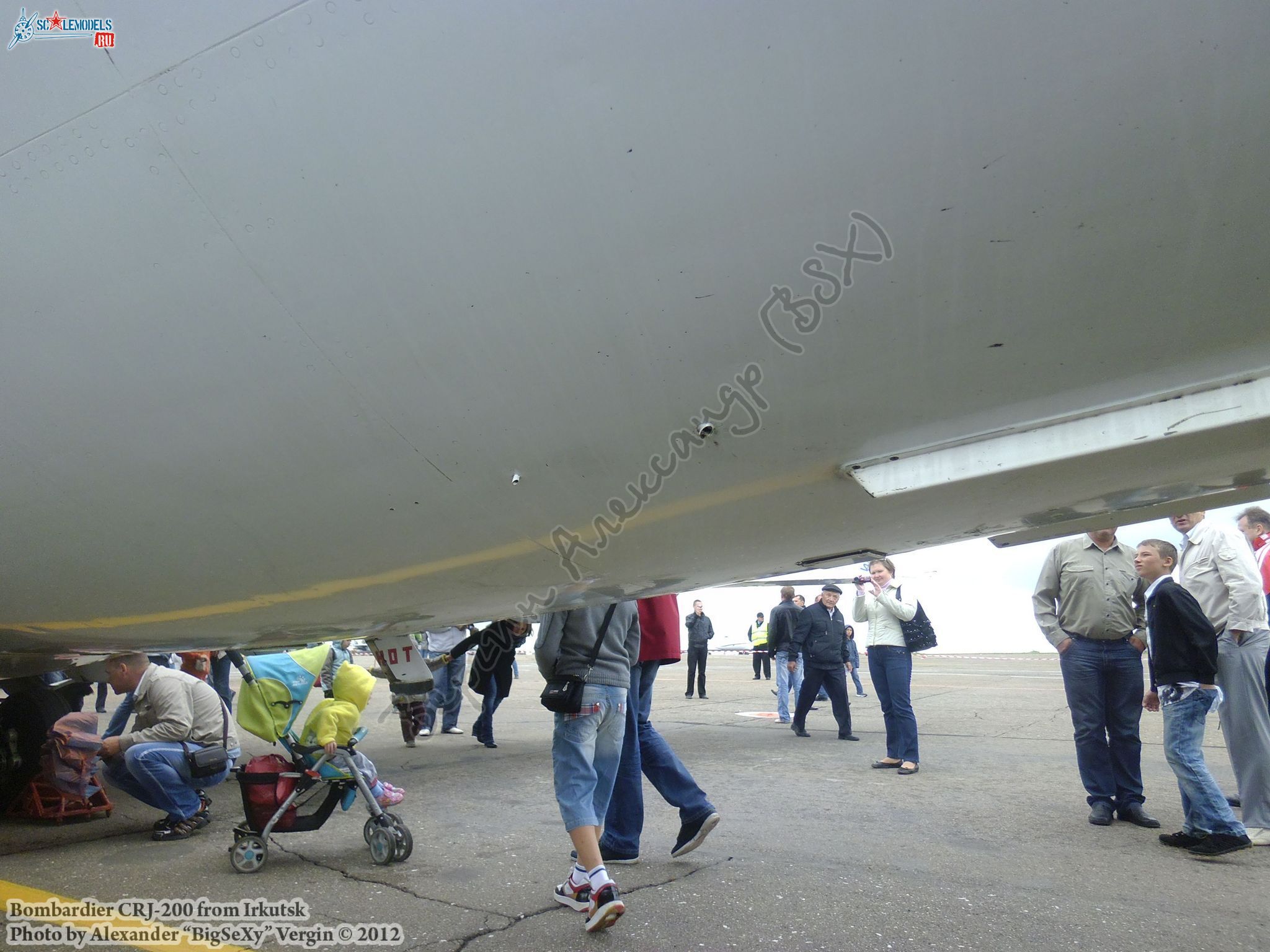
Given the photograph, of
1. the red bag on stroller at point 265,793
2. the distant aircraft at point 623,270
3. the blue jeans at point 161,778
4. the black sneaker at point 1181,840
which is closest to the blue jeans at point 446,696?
the blue jeans at point 161,778

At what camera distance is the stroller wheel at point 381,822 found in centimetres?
Result: 410

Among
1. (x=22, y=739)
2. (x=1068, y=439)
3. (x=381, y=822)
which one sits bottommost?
(x=381, y=822)

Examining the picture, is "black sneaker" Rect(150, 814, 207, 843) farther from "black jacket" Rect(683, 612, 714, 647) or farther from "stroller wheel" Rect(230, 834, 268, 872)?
"black jacket" Rect(683, 612, 714, 647)

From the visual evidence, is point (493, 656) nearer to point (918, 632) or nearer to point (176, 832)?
point (176, 832)

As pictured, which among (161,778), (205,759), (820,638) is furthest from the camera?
(820,638)

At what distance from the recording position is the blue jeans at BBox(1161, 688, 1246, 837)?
410 cm

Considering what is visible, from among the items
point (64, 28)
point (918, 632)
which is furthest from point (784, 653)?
point (64, 28)

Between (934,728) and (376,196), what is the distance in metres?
8.94

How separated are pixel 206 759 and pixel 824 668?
208 inches

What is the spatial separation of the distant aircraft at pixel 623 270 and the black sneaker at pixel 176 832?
3469 millimetres

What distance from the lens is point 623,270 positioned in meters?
1.41

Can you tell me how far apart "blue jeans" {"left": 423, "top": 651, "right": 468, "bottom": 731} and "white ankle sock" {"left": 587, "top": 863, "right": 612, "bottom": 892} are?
19.7 ft

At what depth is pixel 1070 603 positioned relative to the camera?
492 centimetres

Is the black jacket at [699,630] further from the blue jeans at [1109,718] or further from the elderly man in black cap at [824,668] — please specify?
the blue jeans at [1109,718]
